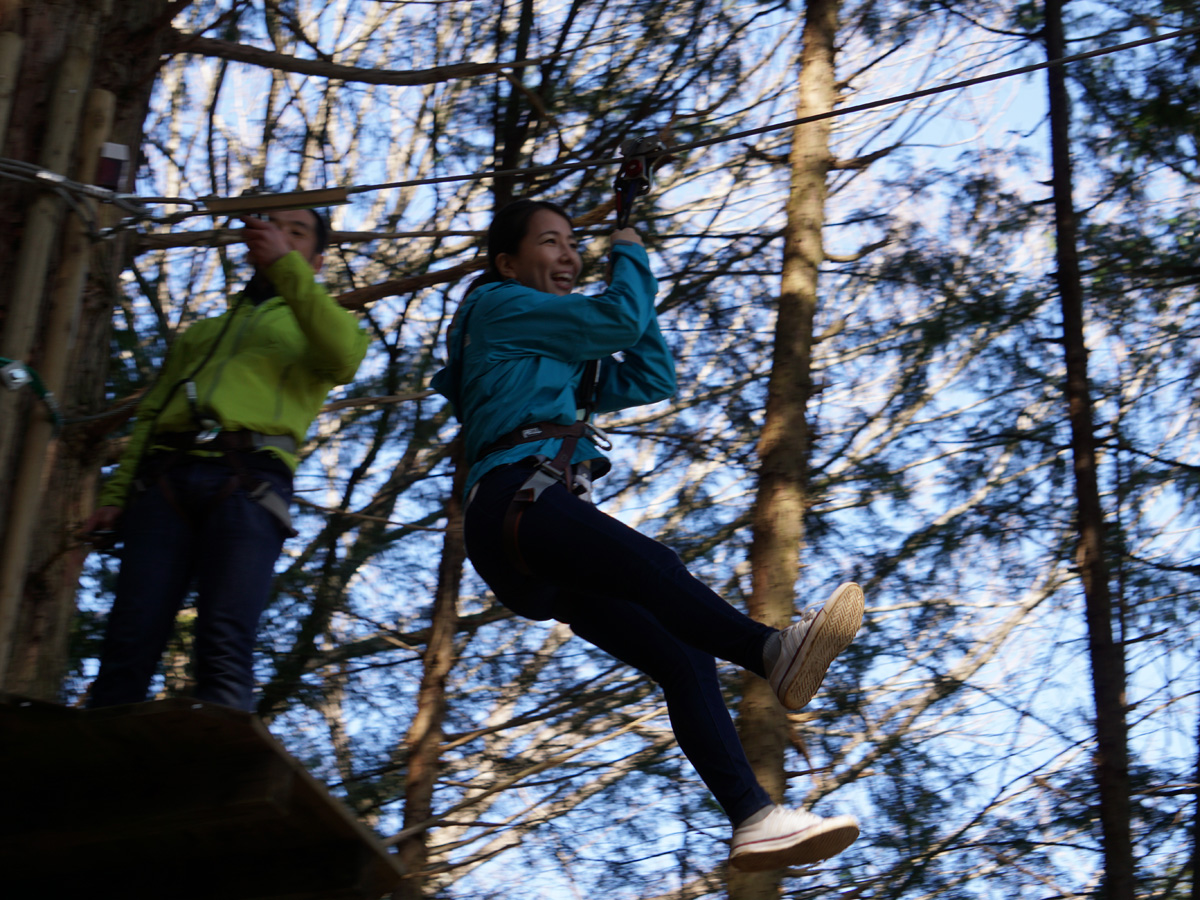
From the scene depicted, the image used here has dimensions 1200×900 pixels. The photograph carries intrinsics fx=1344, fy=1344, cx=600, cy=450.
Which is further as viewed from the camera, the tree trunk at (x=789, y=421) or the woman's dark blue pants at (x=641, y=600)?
the tree trunk at (x=789, y=421)

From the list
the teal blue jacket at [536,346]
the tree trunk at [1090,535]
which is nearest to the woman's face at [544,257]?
the teal blue jacket at [536,346]

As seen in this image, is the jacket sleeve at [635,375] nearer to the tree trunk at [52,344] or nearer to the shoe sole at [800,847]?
the shoe sole at [800,847]

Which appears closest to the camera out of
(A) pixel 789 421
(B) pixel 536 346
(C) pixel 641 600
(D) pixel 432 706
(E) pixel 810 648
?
(E) pixel 810 648

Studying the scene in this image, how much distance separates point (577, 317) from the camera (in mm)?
2434

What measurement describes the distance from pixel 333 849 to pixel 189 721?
1.51 feet

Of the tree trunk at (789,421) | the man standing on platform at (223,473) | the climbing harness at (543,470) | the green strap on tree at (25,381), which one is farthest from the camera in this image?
the tree trunk at (789,421)

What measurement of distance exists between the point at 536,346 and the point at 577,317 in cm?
11

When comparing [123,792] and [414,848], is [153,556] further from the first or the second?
[414,848]

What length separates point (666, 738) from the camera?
15.8 ft

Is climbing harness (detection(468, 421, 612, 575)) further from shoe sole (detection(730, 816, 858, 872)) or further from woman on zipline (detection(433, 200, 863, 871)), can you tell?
shoe sole (detection(730, 816, 858, 872))

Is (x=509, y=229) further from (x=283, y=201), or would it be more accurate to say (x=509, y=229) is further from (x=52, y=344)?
(x=52, y=344)

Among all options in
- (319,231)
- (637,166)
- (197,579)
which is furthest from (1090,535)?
(197,579)

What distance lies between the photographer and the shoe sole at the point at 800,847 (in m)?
2.14

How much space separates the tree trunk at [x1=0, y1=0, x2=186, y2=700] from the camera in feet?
8.50
